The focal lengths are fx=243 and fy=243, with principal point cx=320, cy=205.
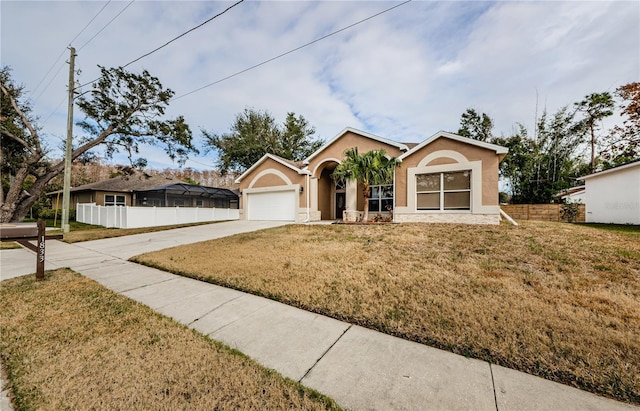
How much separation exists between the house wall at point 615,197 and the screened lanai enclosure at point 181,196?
2832 cm

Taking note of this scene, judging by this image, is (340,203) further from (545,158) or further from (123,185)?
(123,185)

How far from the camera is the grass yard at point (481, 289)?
2.48 meters

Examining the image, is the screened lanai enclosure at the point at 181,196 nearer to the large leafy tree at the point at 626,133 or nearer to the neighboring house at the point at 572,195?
the neighboring house at the point at 572,195

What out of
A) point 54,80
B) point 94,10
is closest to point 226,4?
point 94,10

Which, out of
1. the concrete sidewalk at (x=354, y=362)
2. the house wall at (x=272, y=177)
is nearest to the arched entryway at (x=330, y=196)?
the house wall at (x=272, y=177)

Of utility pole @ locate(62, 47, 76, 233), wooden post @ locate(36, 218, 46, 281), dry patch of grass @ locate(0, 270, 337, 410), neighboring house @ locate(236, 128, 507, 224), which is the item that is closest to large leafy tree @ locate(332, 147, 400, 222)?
neighboring house @ locate(236, 128, 507, 224)

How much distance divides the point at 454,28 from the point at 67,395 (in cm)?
1101

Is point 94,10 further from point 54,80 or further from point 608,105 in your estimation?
point 608,105

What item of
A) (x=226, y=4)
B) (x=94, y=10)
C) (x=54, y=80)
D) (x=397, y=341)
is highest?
(x=54, y=80)

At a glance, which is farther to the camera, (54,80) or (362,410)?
(54,80)

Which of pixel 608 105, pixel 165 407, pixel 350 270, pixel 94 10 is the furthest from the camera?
pixel 608 105

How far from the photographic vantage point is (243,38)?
8.44 m

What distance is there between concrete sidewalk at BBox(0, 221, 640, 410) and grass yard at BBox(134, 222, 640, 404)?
0.20 metres

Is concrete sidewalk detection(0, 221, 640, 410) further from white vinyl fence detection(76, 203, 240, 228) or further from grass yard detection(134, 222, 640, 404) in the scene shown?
white vinyl fence detection(76, 203, 240, 228)
